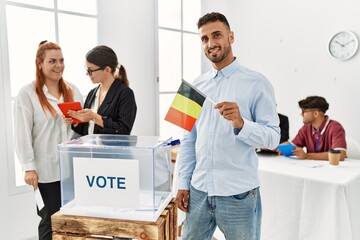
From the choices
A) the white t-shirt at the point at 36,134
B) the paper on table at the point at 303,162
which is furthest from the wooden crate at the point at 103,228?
the paper on table at the point at 303,162

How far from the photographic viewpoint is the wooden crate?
947 millimetres

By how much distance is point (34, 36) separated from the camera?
8.70 feet

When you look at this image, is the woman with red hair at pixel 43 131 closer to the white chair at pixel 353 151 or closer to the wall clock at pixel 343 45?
the white chair at pixel 353 151

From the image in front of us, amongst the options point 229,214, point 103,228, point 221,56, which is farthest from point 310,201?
point 103,228

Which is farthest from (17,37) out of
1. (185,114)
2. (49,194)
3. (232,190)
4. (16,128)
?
(232,190)

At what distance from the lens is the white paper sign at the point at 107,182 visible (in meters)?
0.95

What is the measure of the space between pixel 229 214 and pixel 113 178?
0.54 metres

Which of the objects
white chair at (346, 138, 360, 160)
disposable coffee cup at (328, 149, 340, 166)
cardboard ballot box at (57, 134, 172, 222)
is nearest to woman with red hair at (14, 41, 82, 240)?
cardboard ballot box at (57, 134, 172, 222)

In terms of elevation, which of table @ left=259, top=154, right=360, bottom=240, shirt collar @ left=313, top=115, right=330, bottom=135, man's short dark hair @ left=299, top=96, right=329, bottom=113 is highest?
man's short dark hair @ left=299, top=96, right=329, bottom=113

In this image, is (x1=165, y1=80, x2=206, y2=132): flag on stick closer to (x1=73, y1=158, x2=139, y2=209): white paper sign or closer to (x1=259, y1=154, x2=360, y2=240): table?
(x1=73, y1=158, x2=139, y2=209): white paper sign

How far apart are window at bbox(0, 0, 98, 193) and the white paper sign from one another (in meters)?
1.76

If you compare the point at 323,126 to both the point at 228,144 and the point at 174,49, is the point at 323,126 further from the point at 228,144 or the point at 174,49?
the point at 174,49

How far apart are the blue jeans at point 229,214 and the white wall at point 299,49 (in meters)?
2.80

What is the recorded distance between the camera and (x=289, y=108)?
13.4ft
